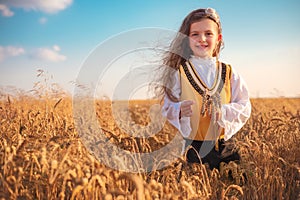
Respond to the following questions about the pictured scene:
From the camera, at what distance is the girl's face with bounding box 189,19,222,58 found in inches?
121

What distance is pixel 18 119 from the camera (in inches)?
143

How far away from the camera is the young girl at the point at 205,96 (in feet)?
9.44

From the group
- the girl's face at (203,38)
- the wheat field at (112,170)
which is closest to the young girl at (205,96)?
the girl's face at (203,38)

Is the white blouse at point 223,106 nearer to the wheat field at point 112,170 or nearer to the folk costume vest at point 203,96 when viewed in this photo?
the folk costume vest at point 203,96

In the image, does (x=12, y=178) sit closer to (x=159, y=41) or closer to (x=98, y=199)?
(x=98, y=199)

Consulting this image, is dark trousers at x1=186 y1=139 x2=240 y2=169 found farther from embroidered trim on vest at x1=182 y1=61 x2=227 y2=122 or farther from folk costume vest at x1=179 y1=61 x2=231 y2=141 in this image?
embroidered trim on vest at x1=182 y1=61 x2=227 y2=122

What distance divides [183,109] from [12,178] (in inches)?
57.1

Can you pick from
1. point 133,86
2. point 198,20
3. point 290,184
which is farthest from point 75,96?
point 290,184

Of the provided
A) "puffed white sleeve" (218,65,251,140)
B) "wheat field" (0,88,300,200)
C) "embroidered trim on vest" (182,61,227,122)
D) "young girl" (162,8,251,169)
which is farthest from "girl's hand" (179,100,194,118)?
"wheat field" (0,88,300,200)

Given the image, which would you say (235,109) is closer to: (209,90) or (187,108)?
(209,90)

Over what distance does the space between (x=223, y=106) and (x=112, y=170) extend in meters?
1.34

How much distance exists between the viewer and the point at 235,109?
2920 mm

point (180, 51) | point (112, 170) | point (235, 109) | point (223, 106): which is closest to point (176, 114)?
point (223, 106)

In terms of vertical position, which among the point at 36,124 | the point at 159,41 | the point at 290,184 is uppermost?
the point at 159,41
